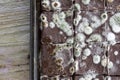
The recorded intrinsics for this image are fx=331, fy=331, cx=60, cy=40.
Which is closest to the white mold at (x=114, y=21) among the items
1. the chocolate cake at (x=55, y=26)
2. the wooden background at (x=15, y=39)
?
the chocolate cake at (x=55, y=26)

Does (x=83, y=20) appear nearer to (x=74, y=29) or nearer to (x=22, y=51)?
(x=74, y=29)

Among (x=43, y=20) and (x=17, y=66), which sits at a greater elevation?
(x=43, y=20)

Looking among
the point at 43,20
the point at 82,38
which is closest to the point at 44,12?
the point at 43,20

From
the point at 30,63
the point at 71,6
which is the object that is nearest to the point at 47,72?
the point at 30,63

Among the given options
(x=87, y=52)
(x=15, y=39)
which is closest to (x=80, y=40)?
(x=87, y=52)

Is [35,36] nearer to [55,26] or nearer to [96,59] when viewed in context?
[55,26]

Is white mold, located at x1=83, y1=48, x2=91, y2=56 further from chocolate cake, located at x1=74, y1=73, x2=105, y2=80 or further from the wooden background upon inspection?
the wooden background
